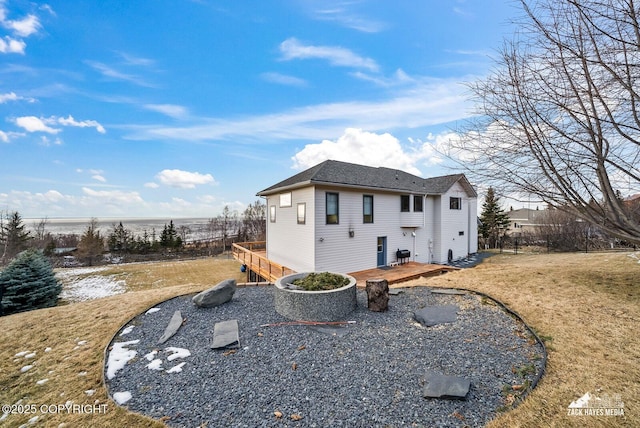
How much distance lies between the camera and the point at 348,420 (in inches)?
97.3

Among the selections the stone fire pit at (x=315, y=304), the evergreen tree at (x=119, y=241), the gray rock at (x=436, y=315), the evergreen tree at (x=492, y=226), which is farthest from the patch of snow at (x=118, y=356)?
the evergreen tree at (x=119, y=241)

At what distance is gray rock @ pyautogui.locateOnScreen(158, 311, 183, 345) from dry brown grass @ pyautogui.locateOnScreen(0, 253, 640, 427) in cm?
85

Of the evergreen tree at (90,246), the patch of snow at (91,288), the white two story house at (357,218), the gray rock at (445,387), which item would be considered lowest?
the patch of snow at (91,288)

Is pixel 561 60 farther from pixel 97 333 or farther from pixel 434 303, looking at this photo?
pixel 97 333

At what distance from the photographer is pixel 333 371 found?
10.7 ft

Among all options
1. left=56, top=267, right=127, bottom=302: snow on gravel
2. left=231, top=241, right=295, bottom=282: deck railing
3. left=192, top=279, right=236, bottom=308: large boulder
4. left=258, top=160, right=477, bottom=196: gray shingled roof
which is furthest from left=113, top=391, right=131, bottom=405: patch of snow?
left=56, top=267, right=127, bottom=302: snow on gravel

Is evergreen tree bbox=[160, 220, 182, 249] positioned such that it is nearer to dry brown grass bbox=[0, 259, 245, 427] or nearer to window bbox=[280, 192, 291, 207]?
window bbox=[280, 192, 291, 207]

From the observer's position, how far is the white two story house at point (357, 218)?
10227mm

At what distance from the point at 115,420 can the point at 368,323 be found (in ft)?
12.3

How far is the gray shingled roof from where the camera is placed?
1030 cm

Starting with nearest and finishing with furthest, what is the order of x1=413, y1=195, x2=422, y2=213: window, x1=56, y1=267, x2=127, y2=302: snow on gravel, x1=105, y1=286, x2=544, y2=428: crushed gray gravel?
x1=105, y1=286, x2=544, y2=428: crushed gray gravel, x1=413, y1=195, x2=422, y2=213: window, x1=56, y1=267, x2=127, y2=302: snow on gravel

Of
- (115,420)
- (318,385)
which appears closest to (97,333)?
(115,420)

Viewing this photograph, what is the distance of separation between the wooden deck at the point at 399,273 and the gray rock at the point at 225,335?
620 centimetres

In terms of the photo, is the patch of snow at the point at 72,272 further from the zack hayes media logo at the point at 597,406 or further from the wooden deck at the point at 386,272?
the zack hayes media logo at the point at 597,406
